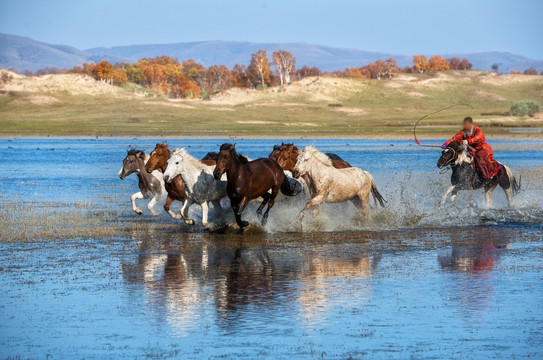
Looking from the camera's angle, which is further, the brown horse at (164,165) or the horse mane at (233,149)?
the brown horse at (164,165)

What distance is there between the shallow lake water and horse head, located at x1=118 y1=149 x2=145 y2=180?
3.52 ft

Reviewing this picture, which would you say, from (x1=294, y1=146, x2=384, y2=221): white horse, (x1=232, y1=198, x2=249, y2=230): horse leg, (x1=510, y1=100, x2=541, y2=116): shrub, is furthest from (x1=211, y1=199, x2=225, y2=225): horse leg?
(x1=510, y1=100, x2=541, y2=116): shrub

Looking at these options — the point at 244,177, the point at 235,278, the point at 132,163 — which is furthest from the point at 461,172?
the point at 235,278

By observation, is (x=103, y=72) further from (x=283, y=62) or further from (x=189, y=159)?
(x=189, y=159)

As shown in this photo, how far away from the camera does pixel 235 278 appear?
11344 mm

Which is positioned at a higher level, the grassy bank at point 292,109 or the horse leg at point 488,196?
the horse leg at point 488,196

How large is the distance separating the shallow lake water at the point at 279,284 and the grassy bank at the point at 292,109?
4618 centimetres

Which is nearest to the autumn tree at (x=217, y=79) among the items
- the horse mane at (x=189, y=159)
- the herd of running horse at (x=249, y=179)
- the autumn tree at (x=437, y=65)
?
the autumn tree at (x=437, y=65)

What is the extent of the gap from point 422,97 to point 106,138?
65.9 meters

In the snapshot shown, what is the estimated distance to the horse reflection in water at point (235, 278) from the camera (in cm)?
955

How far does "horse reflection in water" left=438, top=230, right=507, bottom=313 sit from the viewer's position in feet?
32.7

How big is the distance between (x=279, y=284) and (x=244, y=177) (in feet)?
14.9

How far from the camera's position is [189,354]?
7.86 metres

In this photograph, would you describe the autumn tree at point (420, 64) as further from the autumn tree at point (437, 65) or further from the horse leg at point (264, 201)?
the horse leg at point (264, 201)
